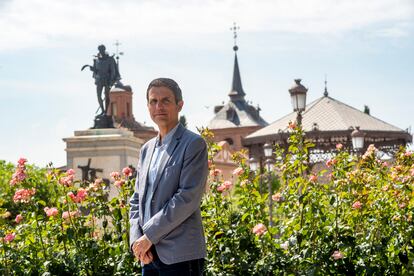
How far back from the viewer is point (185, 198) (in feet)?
15.3

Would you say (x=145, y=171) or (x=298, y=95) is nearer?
(x=145, y=171)

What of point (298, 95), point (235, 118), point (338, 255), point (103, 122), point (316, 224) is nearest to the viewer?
point (338, 255)

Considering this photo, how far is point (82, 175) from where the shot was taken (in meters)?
17.6

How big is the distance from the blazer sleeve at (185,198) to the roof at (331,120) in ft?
121

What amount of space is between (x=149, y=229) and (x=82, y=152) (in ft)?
43.7

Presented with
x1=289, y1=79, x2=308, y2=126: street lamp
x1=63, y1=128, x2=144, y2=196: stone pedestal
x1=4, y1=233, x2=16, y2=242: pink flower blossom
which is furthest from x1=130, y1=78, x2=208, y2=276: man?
x1=63, y1=128, x2=144, y2=196: stone pedestal

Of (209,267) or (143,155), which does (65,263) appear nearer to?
(209,267)

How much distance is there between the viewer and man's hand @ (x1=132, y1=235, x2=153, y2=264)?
4727 mm

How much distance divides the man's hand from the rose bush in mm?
2073

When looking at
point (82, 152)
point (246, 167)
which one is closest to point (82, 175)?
point (82, 152)

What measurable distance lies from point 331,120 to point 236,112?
70054 mm

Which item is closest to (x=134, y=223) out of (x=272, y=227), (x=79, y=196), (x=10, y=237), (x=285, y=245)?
(x=285, y=245)

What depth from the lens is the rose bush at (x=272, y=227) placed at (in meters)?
6.81

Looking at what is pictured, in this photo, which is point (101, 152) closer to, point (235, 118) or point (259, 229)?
point (259, 229)
